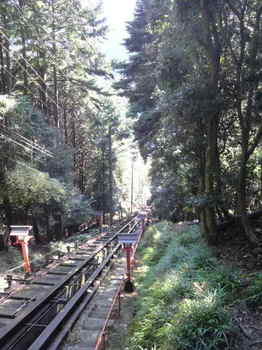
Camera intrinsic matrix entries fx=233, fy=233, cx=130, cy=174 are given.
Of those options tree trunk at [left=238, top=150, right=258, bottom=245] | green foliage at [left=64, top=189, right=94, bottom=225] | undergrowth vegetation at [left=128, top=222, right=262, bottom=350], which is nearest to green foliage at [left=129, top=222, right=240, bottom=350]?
undergrowth vegetation at [left=128, top=222, right=262, bottom=350]

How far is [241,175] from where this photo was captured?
5426mm

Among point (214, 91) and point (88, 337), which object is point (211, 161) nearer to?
point (214, 91)

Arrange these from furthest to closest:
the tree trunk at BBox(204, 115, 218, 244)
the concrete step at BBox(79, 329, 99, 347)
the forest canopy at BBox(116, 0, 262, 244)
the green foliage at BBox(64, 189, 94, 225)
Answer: the green foliage at BBox(64, 189, 94, 225)
the tree trunk at BBox(204, 115, 218, 244)
the forest canopy at BBox(116, 0, 262, 244)
the concrete step at BBox(79, 329, 99, 347)

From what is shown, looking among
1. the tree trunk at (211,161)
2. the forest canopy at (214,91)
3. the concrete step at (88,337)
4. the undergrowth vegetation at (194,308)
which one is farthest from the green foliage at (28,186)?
the tree trunk at (211,161)

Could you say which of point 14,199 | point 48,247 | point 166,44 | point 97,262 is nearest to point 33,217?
point 48,247

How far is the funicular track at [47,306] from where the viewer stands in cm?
484

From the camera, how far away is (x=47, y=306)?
6.32 metres

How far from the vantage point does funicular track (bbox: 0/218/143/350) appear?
4.84 meters

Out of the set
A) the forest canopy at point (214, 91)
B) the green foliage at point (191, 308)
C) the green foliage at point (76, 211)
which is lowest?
the green foliage at point (191, 308)

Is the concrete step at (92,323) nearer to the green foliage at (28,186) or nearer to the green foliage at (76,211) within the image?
the green foliage at (28,186)

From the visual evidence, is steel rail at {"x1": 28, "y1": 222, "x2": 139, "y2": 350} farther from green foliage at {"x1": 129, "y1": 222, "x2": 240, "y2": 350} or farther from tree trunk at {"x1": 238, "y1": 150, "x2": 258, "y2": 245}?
tree trunk at {"x1": 238, "y1": 150, "x2": 258, "y2": 245}

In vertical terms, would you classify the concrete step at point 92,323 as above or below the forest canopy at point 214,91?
below

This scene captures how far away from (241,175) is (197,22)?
153 inches

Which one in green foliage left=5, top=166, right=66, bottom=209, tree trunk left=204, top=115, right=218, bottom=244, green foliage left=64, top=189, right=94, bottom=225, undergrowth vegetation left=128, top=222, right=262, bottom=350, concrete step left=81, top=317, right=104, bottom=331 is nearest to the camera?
undergrowth vegetation left=128, top=222, right=262, bottom=350
